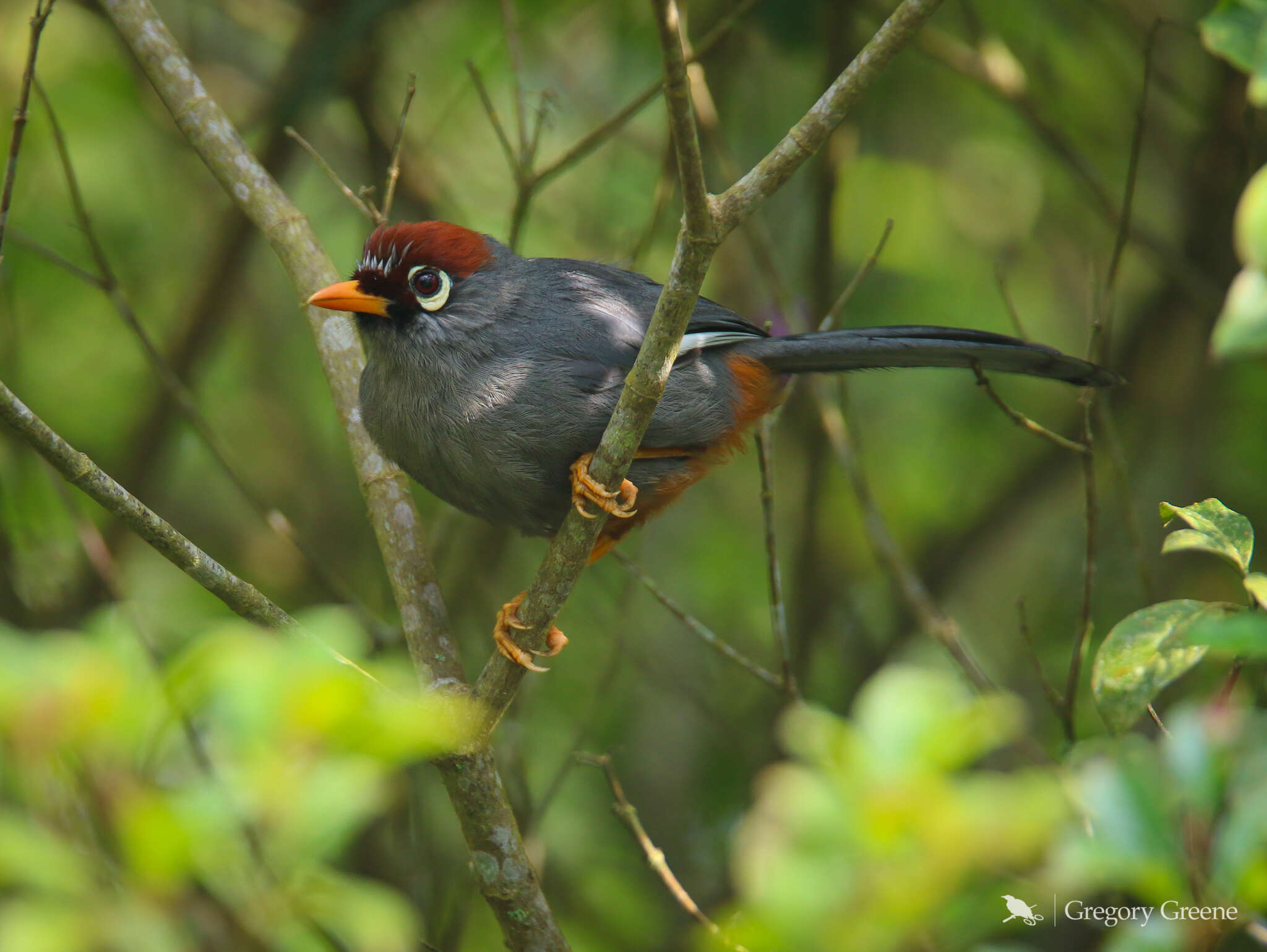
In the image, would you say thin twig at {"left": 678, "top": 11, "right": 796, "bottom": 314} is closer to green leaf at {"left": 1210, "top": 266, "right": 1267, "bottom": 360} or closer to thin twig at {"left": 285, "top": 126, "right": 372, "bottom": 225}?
thin twig at {"left": 285, "top": 126, "right": 372, "bottom": 225}

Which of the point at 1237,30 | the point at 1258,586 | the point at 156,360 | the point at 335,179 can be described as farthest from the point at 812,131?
the point at 156,360

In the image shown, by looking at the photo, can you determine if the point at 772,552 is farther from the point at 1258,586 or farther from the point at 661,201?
the point at 1258,586

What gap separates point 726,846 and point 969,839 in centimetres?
436

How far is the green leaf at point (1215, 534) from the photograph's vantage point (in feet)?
6.84

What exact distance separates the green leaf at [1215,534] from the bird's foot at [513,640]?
170cm

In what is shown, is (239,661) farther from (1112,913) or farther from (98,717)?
(1112,913)

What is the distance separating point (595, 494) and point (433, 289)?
3.76 ft

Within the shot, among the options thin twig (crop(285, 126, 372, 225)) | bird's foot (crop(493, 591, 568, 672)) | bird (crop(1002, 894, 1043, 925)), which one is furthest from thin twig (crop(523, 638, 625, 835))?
bird (crop(1002, 894, 1043, 925))

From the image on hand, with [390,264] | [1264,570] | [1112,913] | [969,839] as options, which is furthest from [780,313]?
[969,839]

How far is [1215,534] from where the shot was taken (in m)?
2.15

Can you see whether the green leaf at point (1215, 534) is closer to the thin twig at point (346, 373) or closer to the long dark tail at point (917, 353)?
the long dark tail at point (917, 353)

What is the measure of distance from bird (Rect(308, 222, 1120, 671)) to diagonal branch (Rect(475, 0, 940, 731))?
437 mm

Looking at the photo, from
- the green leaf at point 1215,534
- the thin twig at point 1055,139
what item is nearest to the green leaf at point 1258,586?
the green leaf at point 1215,534

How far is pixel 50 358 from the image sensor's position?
6266 millimetres
